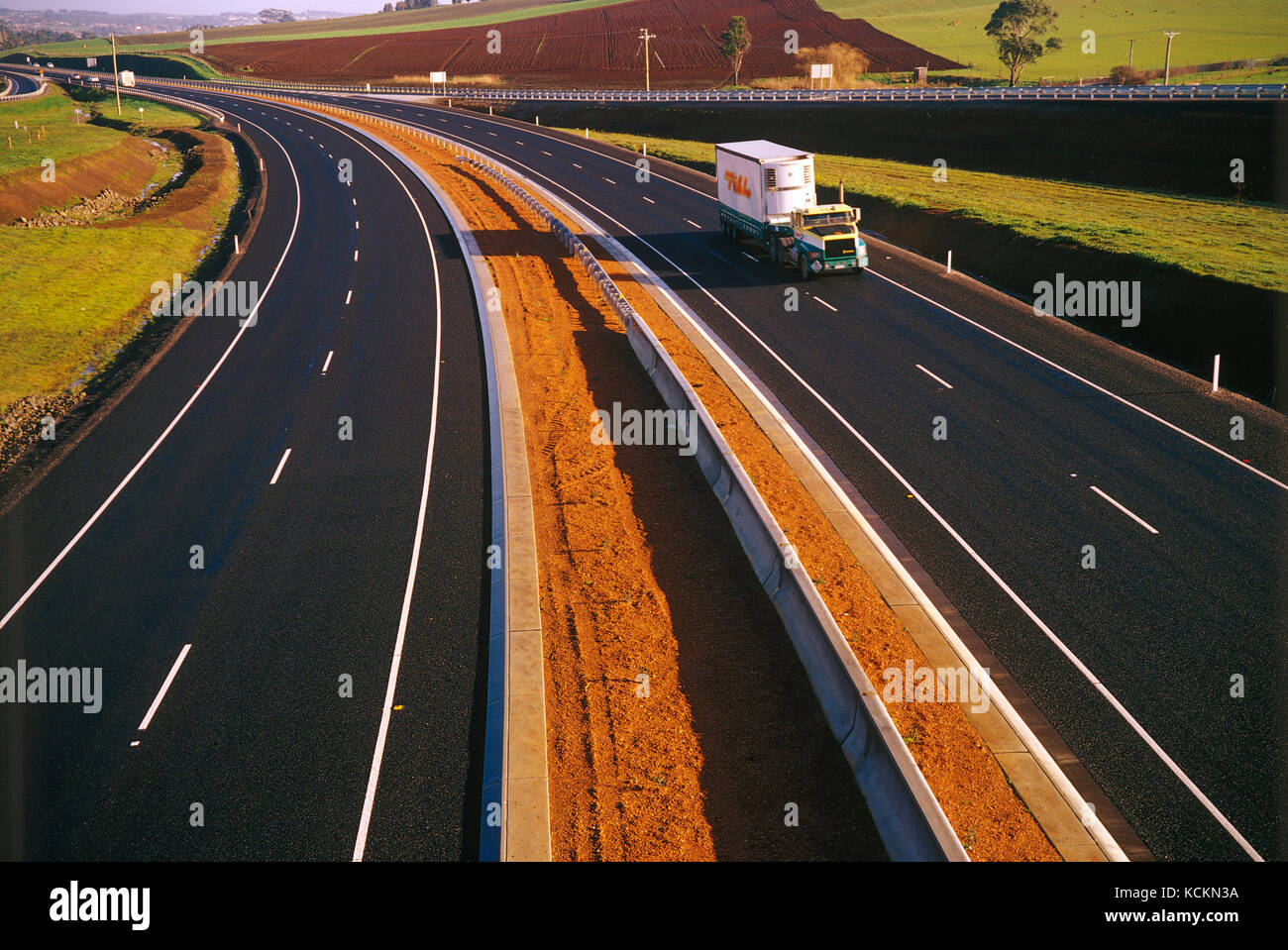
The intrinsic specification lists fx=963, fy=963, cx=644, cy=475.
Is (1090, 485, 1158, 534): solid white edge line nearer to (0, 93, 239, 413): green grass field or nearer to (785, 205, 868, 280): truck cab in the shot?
(785, 205, 868, 280): truck cab

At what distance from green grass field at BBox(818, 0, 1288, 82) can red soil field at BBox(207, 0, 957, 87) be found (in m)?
5.59

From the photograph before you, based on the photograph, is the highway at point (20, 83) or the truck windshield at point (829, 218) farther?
the highway at point (20, 83)

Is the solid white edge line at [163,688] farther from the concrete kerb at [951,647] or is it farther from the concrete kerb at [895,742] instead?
the concrete kerb at [951,647]

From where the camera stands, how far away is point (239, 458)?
1975 centimetres

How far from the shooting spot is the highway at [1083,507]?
1118 cm

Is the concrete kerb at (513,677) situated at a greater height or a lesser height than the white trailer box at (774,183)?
lesser

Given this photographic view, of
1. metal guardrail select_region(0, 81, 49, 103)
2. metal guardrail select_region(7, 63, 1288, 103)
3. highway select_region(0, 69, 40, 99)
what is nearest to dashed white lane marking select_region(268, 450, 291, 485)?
metal guardrail select_region(7, 63, 1288, 103)

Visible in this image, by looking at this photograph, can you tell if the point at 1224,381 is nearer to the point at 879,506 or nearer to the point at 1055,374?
the point at 1055,374

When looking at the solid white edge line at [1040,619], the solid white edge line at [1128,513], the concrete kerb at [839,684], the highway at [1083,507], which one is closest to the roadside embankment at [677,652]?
the concrete kerb at [839,684]

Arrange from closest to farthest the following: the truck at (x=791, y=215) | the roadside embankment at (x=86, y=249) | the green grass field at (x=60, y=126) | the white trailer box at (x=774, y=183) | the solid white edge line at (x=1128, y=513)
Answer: the solid white edge line at (x=1128, y=513)
the roadside embankment at (x=86, y=249)
the truck at (x=791, y=215)
the white trailer box at (x=774, y=183)
the green grass field at (x=60, y=126)

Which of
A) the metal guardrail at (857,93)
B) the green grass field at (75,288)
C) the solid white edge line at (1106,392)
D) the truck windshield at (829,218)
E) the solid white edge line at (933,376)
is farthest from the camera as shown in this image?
the metal guardrail at (857,93)

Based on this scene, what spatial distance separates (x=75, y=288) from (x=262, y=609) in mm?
24633

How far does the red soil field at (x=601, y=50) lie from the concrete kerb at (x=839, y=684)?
95.8m

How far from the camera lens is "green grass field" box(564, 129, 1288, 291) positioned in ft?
93.2
